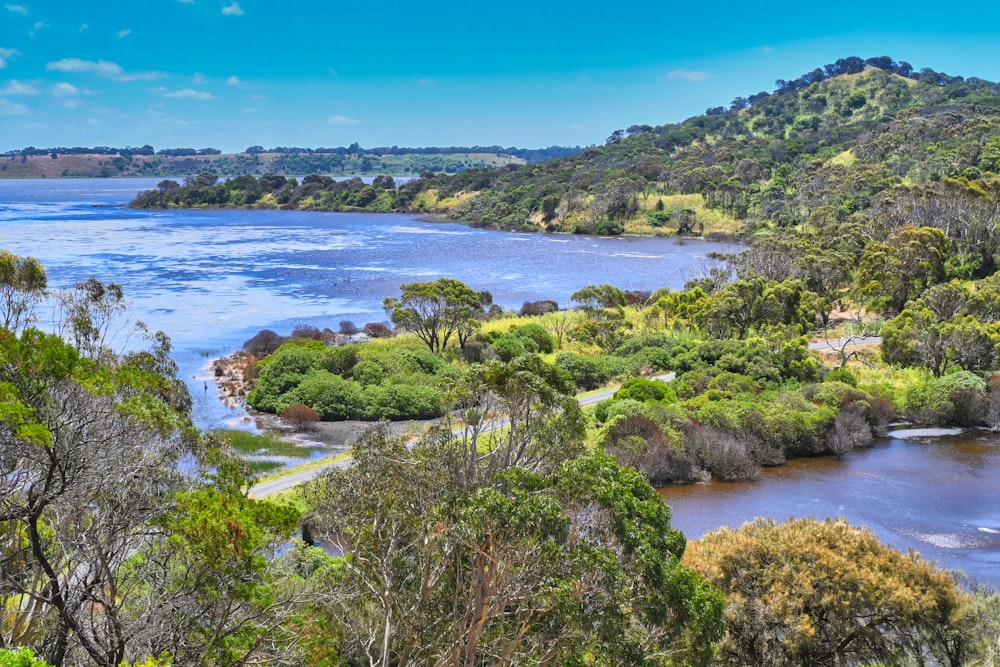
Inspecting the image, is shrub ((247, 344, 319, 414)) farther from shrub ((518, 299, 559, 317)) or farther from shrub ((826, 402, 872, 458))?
shrub ((826, 402, 872, 458))

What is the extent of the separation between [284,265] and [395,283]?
51.7 ft

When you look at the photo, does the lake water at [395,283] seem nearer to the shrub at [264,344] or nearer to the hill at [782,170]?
the shrub at [264,344]

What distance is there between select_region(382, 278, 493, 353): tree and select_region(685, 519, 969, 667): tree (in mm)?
29560

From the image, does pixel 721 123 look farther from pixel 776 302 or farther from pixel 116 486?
pixel 116 486

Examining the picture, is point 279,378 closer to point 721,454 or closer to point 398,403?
point 398,403

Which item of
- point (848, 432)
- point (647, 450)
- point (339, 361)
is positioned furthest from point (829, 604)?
point (339, 361)

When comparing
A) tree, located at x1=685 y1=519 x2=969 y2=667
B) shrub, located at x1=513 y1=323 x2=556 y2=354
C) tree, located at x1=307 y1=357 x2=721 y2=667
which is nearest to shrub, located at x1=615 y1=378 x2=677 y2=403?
shrub, located at x1=513 y1=323 x2=556 y2=354

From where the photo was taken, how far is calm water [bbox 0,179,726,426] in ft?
174

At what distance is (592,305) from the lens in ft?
160

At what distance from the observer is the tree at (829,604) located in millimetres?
12688

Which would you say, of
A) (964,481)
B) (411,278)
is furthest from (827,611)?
(411,278)

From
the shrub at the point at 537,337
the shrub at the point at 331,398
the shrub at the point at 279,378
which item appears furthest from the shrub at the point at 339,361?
the shrub at the point at 537,337

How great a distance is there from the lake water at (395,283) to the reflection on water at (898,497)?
0.06 metres

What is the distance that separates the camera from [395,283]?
69.6m
